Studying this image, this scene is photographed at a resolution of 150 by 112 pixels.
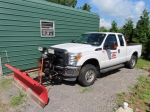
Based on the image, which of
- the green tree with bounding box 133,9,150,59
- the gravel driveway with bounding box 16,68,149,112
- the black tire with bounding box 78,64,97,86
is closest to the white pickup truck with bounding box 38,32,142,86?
the black tire with bounding box 78,64,97,86

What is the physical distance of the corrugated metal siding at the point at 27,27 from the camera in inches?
218

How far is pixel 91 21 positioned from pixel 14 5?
5312 millimetres

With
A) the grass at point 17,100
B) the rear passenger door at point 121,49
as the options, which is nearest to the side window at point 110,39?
the rear passenger door at point 121,49

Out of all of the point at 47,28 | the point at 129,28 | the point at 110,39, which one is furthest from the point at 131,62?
the point at 129,28

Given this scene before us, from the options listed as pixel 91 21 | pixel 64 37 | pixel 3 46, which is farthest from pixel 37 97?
pixel 91 21

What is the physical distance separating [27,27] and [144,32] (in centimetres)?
987

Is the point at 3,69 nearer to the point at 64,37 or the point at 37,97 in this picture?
the point at 37,97

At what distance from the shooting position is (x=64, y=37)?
7824 millimetres

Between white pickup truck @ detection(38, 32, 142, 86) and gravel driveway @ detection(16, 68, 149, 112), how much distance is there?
0.39 m

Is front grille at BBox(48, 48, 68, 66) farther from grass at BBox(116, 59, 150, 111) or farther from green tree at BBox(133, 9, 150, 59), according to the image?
green tree at BBox(133, 9, 150, 59)

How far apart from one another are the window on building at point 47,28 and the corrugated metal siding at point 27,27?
0.17 m

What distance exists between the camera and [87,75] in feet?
15.3

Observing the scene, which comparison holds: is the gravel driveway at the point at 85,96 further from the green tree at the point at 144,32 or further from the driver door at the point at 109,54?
the green tree at the point at 144,32

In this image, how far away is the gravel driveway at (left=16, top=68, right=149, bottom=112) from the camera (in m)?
3.43
